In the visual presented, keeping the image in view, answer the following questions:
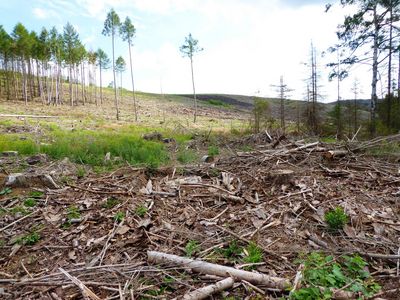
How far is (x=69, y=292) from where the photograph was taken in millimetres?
2775

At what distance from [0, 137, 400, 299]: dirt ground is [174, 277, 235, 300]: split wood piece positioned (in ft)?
0.21

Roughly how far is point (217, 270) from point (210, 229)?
3.33 feet

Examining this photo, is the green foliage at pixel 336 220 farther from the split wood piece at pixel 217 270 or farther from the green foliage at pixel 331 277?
the split wood piece at pixel 217 270

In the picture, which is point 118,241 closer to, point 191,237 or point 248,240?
point 191,237

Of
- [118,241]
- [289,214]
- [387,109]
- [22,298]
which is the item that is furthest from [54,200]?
[387,109]

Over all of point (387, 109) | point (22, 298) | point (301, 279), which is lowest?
point (22, 298)

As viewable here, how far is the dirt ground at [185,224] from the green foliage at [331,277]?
14 centimetres

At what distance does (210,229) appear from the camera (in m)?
3.90

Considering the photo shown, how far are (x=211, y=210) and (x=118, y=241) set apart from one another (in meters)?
1.48

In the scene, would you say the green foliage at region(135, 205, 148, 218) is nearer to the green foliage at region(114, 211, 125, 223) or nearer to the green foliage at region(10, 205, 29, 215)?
the green foliage at region(114, 211, 125, 223)

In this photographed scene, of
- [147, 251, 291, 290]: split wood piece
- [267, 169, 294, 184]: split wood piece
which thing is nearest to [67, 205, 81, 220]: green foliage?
[147, 251, 291, 290]: split wood piece

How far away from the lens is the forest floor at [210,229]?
2.79 meters

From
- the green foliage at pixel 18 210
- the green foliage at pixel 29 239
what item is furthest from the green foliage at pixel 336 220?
the green foliage at pixel 18 210

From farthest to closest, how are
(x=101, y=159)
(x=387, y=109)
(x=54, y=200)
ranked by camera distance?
(x=387, y=109)
(x=101, y=159)
(x=54, y=200)
